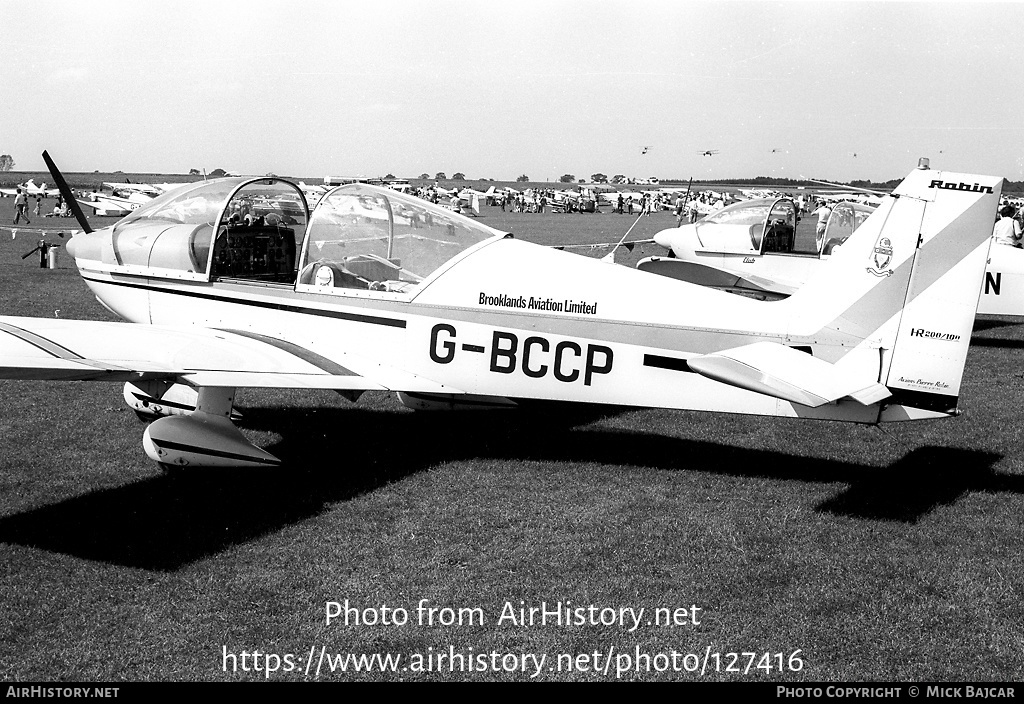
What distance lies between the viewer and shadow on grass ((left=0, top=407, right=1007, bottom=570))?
17.6 ft

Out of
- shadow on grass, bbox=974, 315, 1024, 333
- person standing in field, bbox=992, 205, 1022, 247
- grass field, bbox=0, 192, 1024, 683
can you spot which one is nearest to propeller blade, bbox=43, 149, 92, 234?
grass field, bbox=0, 192, 1024, 683

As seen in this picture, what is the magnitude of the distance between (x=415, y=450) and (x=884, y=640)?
12.8 feet

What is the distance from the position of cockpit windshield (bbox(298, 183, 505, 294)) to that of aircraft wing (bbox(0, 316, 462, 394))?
23.4 inches

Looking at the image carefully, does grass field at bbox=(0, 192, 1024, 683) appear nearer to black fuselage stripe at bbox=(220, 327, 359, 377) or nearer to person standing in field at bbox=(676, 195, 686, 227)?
black fuselage stripe at bbox=(220, 327, 359, 377)

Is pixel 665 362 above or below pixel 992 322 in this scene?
above

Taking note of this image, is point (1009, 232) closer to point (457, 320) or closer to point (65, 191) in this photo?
point (457, 320)

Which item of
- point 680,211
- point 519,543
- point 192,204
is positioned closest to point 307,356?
point 192,204

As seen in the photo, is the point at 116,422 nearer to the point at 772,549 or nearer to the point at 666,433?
the point at 666,433

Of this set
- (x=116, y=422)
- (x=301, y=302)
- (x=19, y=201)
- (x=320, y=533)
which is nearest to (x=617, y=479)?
(x=320, y=533)

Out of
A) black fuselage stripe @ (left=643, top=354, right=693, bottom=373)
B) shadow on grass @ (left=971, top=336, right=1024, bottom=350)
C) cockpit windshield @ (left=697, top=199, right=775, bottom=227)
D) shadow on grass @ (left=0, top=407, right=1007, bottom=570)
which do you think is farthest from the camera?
cockpit windshield @ (left=697, top=199, right=775, bottom=227)

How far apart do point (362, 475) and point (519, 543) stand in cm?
164

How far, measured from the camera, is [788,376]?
207 inches

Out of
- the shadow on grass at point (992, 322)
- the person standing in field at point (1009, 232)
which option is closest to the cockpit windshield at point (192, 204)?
the shadow on grass at point (992, 322)

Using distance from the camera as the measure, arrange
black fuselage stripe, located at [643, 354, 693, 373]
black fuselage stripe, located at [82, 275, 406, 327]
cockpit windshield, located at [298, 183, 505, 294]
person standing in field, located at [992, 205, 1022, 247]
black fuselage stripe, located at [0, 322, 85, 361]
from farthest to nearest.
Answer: person standing in field, located at [992, 205, 1022, 247]
cockpit windshield, located at [298, 183, 505, 294]
black fuselage stripe, located at [82, 275, 406, 327]
black fuselage stripe, located at [643, 354, 693, 373]
black fuselage stripe, located at [0, 322, 85, 361]
